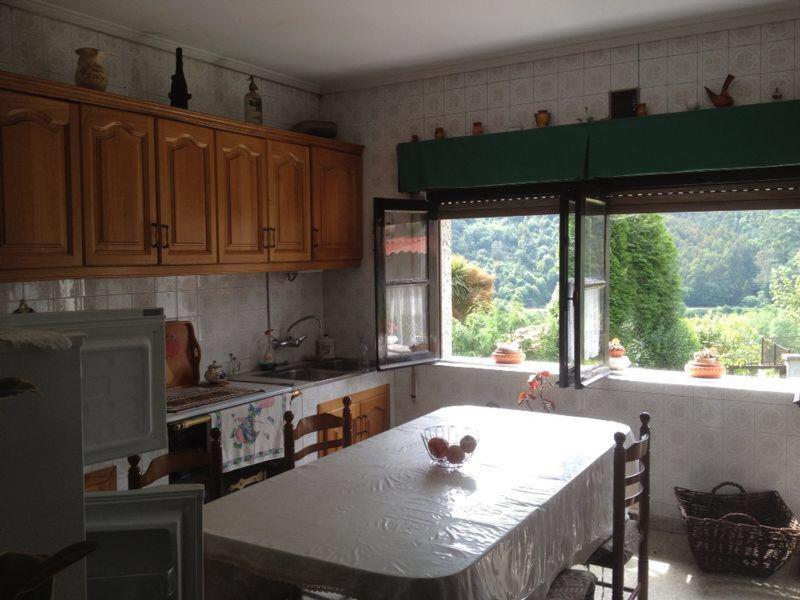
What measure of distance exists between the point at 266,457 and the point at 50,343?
2.94 meters

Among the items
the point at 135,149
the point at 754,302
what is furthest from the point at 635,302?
the point at 135,149

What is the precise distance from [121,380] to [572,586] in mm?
1661

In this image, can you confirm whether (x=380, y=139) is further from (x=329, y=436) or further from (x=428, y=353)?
(x=329, y=436)

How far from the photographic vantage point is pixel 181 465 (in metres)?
2.55

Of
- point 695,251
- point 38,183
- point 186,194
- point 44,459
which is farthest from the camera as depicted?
point 695,251

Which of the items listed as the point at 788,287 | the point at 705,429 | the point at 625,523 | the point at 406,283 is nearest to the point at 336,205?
the point at 406,283

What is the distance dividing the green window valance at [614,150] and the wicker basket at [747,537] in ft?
5.67

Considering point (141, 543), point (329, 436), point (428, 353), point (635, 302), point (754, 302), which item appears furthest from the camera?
point (635, 302)

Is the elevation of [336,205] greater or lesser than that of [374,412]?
greater

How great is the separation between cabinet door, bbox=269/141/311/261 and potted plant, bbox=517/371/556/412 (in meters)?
1.55

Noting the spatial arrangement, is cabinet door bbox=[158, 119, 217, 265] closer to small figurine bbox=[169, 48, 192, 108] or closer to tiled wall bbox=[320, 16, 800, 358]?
small figurine bbox=[169, 48, 192, 108]

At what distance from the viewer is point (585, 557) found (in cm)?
277

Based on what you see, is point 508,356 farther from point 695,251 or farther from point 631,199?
point 695,251

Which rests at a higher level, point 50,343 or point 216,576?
point 50,343
